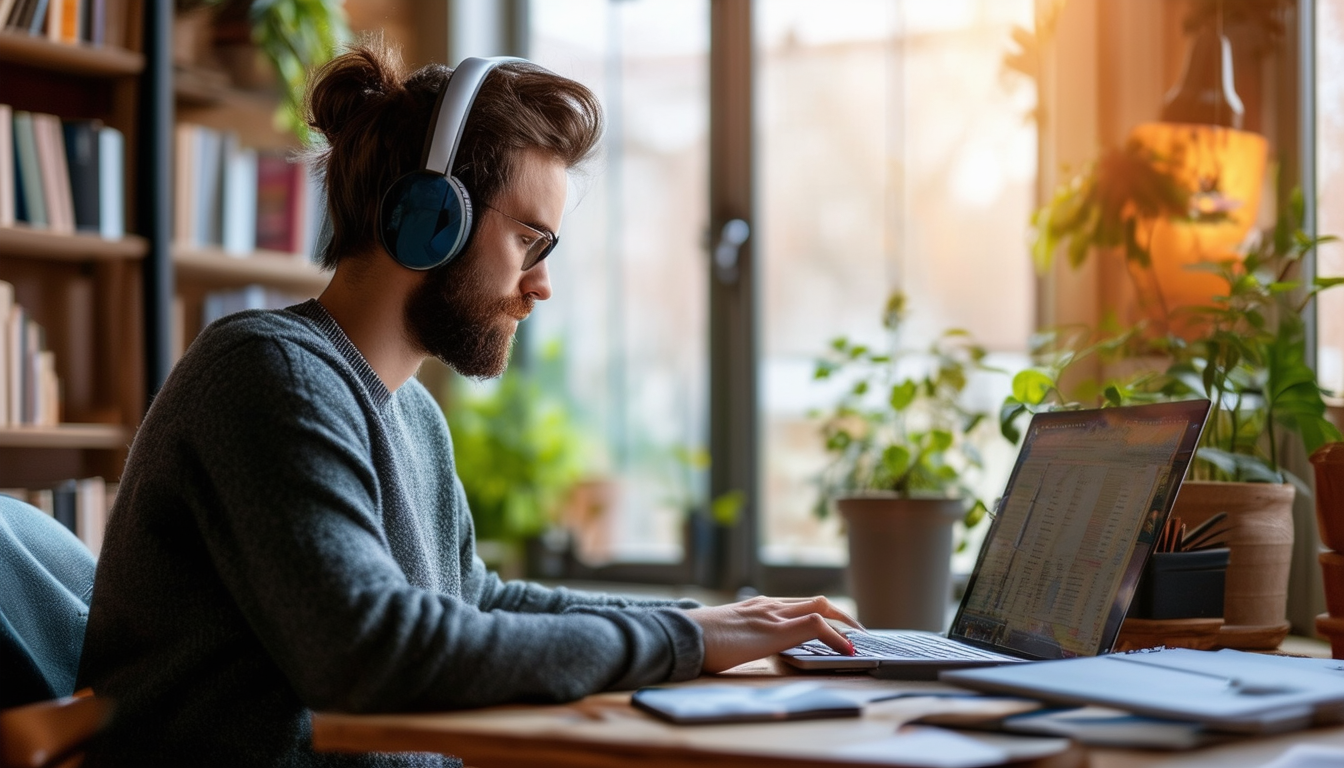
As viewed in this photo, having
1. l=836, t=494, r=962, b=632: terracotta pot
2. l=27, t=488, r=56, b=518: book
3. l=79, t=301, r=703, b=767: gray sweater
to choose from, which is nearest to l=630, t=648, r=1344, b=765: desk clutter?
l=79, t=301, r=703, b=767: gray sweater

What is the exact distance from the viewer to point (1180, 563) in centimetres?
122

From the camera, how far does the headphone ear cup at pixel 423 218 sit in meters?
1.20

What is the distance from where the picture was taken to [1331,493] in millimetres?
1213

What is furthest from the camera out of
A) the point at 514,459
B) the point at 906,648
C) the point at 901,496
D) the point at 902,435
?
the point at 514,459

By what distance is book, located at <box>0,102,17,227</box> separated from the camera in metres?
2.31

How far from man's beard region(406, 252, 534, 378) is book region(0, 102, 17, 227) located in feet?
4.91

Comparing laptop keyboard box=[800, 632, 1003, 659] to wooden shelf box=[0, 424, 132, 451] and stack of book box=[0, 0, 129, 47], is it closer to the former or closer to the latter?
wooden shelf box=[0, 424, 132, 451]

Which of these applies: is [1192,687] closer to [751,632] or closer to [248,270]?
[751,632]

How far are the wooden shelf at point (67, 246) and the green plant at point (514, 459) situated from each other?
0.99m

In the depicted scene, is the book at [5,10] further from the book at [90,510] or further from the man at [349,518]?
the man at [349,518]

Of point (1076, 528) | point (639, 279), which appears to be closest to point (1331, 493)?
point (1076, 528)

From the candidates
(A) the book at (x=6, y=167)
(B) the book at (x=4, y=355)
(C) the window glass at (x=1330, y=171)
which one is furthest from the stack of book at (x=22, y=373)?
(C) the window glass at (x=1330, y=171)

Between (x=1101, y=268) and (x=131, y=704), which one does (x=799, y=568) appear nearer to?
(x=1101, y=268)

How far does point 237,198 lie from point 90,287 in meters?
0.41
